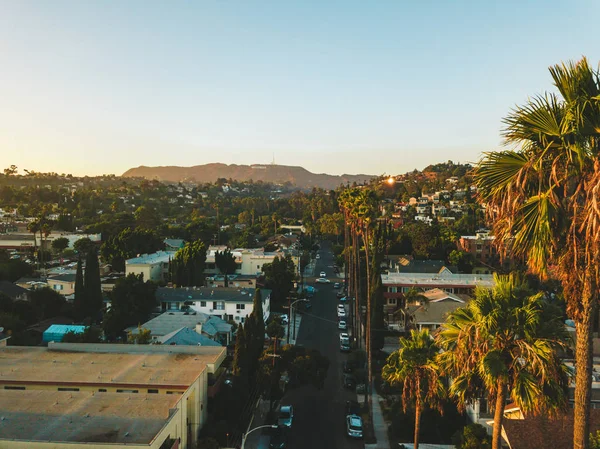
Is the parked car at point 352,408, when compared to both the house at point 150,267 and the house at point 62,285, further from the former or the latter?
the house at point 62,285

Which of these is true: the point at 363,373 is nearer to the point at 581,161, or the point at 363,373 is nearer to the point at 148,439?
the point at 148,439

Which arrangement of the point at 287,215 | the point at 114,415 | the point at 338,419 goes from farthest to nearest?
the point at 287,215 < the point at 338,419 < the point at 114,415

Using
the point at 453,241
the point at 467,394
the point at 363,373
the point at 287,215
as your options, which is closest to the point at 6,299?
the point at 363,373

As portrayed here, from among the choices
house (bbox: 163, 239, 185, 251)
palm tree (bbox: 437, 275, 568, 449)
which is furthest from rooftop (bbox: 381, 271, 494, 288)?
house (bbox: 163, 239, 185, 251)

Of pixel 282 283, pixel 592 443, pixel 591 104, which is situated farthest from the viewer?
pixel 282 283

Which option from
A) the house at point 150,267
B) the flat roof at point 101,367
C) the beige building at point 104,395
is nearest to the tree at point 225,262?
the house at point 150,267

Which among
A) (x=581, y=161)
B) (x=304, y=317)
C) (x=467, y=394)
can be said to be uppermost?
(x=581, y=161)

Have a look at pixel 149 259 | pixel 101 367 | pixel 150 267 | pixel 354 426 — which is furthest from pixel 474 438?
pixel 149 259
